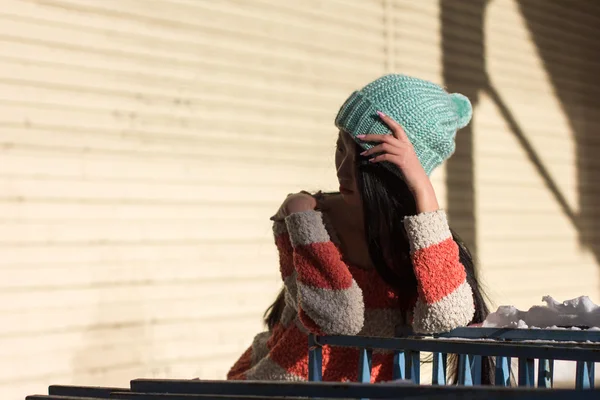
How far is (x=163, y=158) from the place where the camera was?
15.9 ft

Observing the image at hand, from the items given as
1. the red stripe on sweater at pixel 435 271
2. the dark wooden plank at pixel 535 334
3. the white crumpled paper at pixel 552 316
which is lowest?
the dark wooden plank at pixel 535 334

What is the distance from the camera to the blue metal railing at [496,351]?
1481mm

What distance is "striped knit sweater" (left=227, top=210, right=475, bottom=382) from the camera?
2.19m

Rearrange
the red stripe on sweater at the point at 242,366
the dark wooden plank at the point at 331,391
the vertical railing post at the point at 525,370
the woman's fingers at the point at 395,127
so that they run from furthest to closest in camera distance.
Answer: the red stripe on sweater at the point at 242,366 → the woman's fingers at the point at 395,127 → the vertical railing post at the point at 525,370 → the dark wooden plank at the point at 331,391

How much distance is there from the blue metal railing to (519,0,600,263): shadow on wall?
6.00 metres

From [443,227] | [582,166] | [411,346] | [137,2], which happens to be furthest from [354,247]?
[582,166]

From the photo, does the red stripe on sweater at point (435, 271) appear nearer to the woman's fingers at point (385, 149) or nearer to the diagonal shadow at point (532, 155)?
the woman's fingers at point (385, 149)

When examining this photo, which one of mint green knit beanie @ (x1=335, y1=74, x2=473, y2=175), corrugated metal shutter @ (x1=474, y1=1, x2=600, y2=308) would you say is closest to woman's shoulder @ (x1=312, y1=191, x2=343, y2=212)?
mint green knit beanie @ (x1=335, y1=74, x2=473, y2=175)

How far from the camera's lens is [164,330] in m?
4.84

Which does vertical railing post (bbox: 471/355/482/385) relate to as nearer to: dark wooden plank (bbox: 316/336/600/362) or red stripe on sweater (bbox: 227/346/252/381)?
dark wooden plank (bbox: 316/336/600/362)

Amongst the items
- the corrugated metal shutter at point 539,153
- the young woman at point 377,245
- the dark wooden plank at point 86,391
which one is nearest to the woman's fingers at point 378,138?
the young woman at point 377,245

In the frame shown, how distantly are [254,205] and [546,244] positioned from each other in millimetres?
3253

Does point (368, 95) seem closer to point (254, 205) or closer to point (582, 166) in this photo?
point (254, 205)

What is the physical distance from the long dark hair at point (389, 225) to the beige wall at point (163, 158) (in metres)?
2.45
